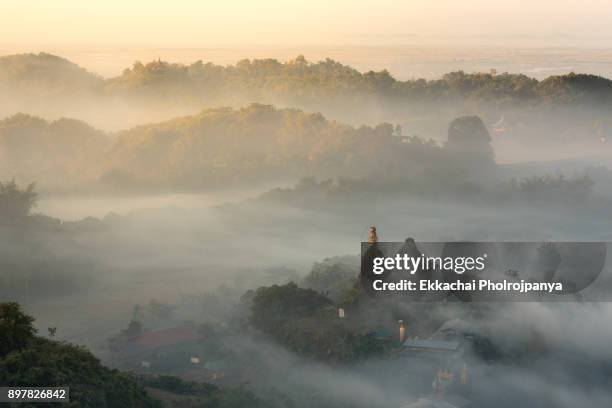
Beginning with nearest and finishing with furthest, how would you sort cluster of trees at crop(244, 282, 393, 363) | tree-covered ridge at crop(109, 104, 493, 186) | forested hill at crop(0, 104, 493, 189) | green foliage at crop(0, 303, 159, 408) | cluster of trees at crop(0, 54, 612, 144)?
green foliage at crop(0, 303, 159, 408) < cluster of trees at crop(244, 282, 393, 363) < tree-covered ridge at crop(109, 104, 493, 186) < forested hill at crop(0, 104, 493, 189) < cluster of trees at crop(0, 54, 612, 144)

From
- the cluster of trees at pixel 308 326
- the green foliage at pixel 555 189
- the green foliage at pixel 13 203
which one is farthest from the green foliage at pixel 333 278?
the green foliage at pixel 555 189

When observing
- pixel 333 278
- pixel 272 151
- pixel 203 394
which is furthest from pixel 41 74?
pixel 203 394

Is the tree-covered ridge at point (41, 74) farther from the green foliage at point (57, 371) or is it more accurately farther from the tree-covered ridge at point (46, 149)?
the green foliage at point (57, 371)

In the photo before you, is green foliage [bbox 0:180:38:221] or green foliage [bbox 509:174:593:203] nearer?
green foliage [bbox 0:180:38:221]

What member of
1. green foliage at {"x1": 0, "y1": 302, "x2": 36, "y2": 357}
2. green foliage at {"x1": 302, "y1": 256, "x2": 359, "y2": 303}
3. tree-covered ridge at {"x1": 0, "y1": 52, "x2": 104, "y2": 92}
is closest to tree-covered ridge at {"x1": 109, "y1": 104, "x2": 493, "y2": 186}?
tree-covered ridge at {"x1": 0, "y1": 52, "x2": 104, "y2": 92}

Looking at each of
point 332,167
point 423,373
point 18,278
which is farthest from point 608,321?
point 332,167

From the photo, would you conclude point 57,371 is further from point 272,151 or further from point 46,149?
point 46,149

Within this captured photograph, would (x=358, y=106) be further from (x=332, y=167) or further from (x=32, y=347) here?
(x=32, y=347)

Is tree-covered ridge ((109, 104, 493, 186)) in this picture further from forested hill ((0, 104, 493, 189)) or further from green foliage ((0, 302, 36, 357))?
green foliage ((0, 302, 36, 357))
